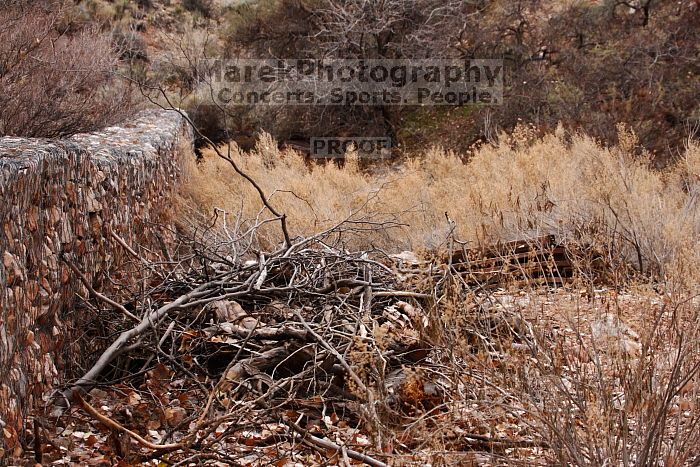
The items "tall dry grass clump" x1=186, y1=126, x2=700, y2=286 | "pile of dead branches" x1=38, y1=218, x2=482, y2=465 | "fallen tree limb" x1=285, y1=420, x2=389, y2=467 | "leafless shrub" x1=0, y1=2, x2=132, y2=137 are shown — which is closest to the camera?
"fallen tree limb" x1=285, y1=420, x2=389, y2=467

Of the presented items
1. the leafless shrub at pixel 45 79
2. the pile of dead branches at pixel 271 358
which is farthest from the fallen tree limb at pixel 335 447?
the leafless shrub at pixel 45 79

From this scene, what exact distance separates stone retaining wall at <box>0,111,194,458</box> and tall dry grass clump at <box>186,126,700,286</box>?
1249mm

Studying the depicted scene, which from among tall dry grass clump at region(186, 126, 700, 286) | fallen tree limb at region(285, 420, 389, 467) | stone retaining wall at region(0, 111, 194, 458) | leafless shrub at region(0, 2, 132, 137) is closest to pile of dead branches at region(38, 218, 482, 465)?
fallen tree limb at region(285, 420, 389, 467)

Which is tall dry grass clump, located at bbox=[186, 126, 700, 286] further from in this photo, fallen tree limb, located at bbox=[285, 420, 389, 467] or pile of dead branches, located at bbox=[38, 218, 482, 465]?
fallen tree limb, located at bbox=[285, 420, 389, 467]

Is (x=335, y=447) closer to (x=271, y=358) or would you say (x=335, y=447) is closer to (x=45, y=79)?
(x=271, y=358)

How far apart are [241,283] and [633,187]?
3.83m

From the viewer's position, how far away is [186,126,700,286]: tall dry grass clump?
5086 millimetres

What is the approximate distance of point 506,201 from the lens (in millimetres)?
6121

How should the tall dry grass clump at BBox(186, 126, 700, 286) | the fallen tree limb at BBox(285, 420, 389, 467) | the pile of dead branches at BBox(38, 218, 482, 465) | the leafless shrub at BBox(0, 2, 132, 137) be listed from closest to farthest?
the fallen tree limb at BBox(285, 420, 389, 467) → the pile of dead branches at BBox(38, 218, 482, 465) → the tall dry grass clump at BBox(186, 126, 700, 286) → the leafless shrub at BBox(0, 2, 132, 137)

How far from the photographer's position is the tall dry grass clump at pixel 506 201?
509 cm

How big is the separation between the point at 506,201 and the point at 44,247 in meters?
4.42

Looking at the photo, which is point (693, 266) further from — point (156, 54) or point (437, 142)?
point (156, 54)

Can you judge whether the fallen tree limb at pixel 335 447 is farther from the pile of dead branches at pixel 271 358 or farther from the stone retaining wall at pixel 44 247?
the stone retaining wall at pixel 44 247

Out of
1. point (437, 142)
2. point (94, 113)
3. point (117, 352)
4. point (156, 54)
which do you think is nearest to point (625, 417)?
point (117, 352)
